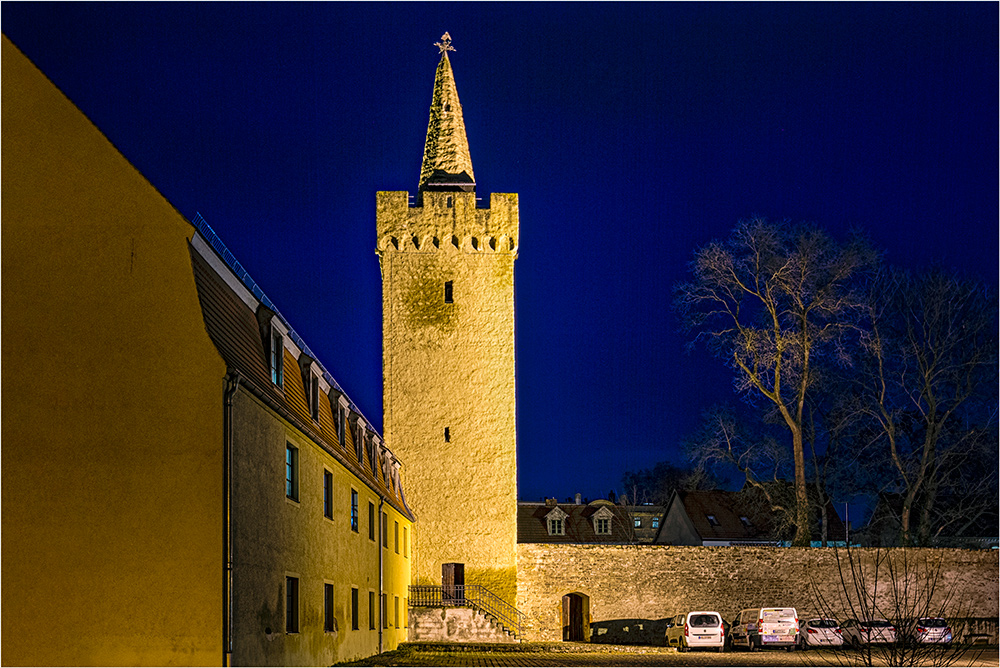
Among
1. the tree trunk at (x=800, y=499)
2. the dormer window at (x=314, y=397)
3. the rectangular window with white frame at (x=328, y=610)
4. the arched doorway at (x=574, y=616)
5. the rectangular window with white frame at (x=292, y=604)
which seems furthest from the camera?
the arched doorway at (x=574, y=616)

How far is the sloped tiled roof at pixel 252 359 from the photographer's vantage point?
14.6 metres

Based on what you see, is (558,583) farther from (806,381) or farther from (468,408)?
(806,381)

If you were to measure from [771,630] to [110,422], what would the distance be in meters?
21.9

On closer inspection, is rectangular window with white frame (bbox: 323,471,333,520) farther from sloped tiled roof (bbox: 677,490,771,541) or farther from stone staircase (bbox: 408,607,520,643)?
sloped tiled roof (bbox: 677,490,771,541)

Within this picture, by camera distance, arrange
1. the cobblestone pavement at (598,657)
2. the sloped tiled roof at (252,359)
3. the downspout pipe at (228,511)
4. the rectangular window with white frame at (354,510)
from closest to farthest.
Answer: the downspout pipe at (228,511) < the sloped tiled roof at (252,359) < the rectangular window with white frame at (354,510) < the cobblestone pavement at (598,657)

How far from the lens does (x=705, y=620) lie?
31656mm

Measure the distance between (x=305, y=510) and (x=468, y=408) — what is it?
62.7 ft

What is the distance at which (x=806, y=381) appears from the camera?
39375 mm

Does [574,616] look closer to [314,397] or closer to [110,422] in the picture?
[314,397]

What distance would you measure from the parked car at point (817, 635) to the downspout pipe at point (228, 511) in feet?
67.4

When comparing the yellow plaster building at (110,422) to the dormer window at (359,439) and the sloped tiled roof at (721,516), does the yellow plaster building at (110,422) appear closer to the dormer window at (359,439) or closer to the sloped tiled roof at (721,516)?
the dormer window at (359,439)

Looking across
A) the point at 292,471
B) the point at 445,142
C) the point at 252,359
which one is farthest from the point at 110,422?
the point at 445,142

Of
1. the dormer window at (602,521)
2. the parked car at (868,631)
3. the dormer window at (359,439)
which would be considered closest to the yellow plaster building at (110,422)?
the parked car at (868,631)

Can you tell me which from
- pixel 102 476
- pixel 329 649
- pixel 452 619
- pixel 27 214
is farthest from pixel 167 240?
pixel 452 619
